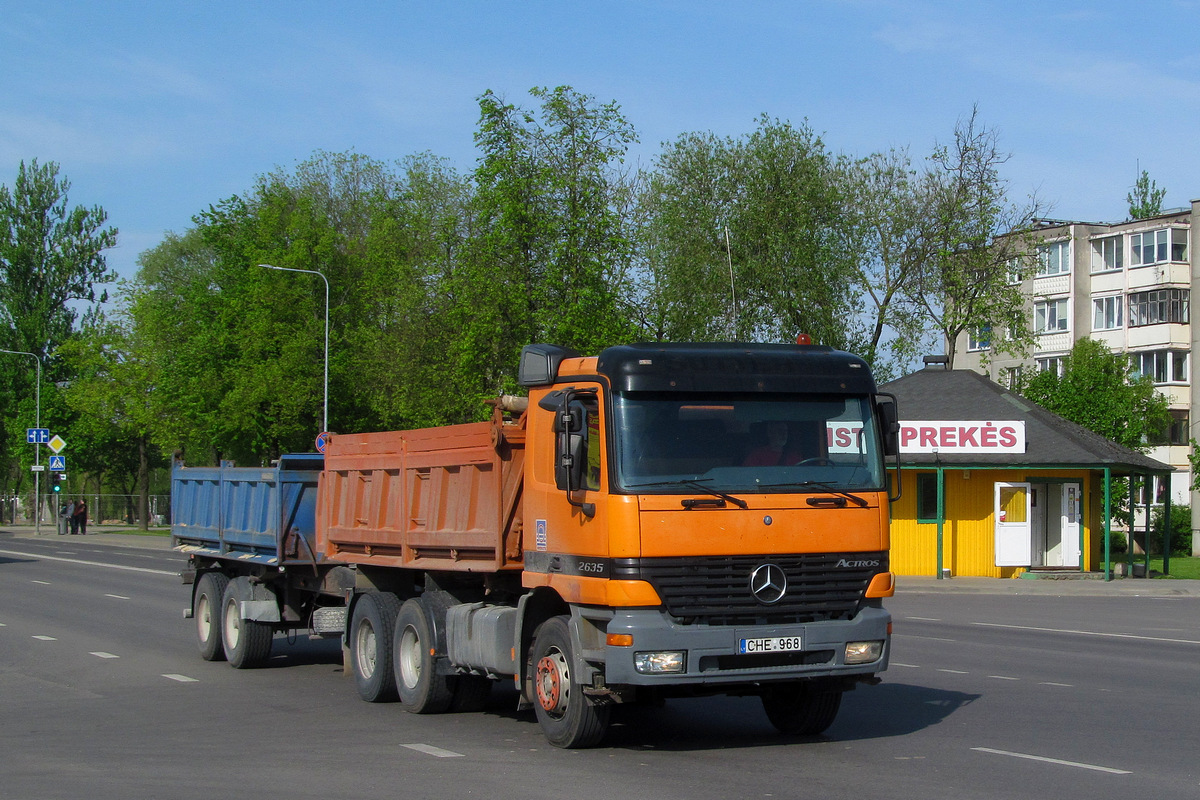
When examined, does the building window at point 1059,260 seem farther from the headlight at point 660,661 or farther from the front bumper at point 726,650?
the headlight at point 660,661

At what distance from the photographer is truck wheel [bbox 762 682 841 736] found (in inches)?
387

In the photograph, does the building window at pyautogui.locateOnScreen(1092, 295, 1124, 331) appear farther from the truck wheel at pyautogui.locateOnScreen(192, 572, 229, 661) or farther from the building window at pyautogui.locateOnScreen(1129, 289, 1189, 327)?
the truck wheel at pyautogui.locateOnScreen(192, 572, 229, 661)

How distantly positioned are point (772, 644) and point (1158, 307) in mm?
68468

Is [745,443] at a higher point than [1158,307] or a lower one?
lower

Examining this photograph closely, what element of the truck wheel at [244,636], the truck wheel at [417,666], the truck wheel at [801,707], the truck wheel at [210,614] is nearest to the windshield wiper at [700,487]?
the truck wheel at [801,707]

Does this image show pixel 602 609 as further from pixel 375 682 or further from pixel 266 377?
pixel 266 377

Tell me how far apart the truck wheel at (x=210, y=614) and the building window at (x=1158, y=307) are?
6446cm

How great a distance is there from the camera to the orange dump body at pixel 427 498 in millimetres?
10180

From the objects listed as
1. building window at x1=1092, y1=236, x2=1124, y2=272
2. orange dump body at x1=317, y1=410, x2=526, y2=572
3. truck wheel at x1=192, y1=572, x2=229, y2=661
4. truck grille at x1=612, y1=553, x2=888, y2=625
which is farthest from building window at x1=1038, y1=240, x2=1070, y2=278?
truck grille at x1=612, y1=553, x2=888, y2=625

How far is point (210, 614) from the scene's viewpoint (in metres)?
15.4

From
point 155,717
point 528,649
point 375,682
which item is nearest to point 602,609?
point 528,649

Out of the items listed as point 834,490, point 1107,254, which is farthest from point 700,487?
point 1107,254

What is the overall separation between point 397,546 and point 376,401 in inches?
1572

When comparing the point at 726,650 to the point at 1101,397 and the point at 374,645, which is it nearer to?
the point at 374,645
